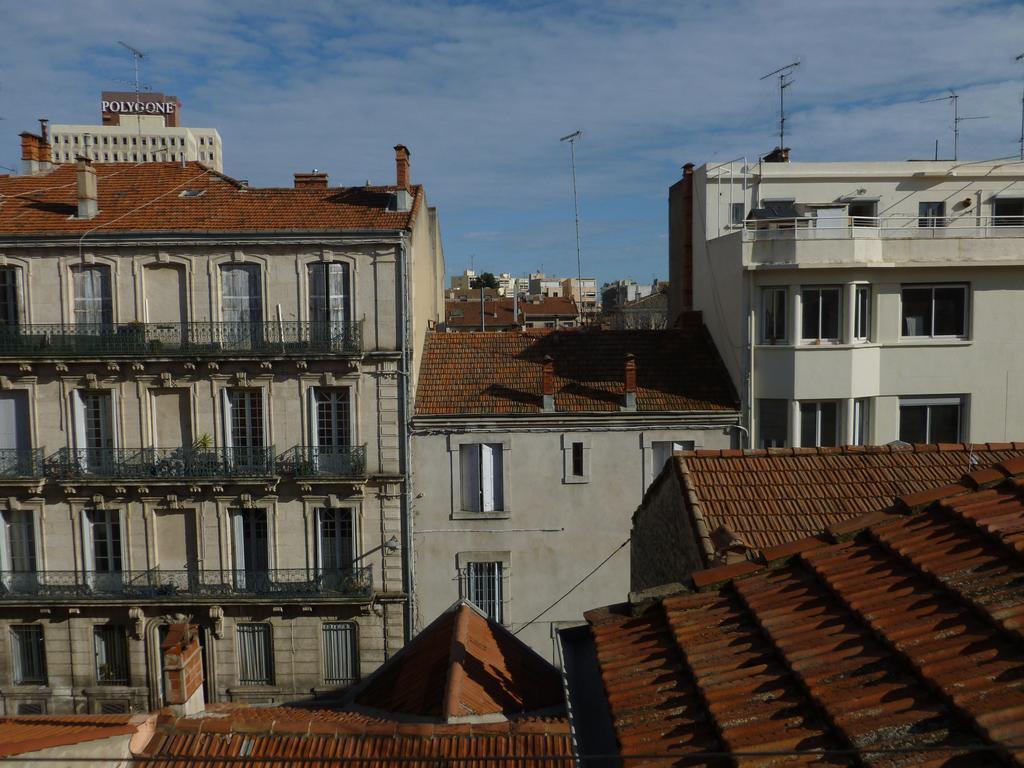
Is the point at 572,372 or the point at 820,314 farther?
the point at 572,372

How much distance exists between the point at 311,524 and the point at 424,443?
386cm

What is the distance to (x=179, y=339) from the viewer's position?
22.7m

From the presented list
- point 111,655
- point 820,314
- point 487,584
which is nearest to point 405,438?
point 487,584

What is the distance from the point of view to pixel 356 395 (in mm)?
22609

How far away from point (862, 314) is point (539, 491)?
10008 mm

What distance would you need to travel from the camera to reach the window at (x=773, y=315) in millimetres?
22359

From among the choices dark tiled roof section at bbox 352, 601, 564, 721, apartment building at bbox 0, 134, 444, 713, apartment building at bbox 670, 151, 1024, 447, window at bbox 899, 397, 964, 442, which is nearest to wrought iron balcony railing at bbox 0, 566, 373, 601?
apartment building at bbox 0, 134, 444, 713

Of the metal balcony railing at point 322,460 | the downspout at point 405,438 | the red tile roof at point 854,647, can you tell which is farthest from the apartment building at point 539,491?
the red tile roof at point 854,647

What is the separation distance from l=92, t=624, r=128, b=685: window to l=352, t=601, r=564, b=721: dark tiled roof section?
39.3 ft

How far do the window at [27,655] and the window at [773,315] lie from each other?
2196 centimetres

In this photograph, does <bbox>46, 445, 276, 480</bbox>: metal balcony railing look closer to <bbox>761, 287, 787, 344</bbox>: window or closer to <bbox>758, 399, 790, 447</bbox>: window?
<bbox>758, 399, 790, 447</bbox>: window

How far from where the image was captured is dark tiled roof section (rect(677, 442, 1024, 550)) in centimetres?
1143

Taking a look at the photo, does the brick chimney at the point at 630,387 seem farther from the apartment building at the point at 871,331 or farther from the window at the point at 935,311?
the window at the point at 935,311

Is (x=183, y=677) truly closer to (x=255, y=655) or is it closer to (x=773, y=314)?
(x=255, y=655)
